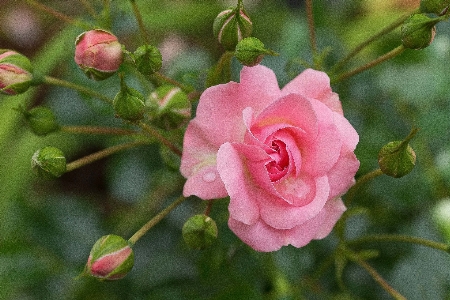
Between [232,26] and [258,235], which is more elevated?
[232,26]

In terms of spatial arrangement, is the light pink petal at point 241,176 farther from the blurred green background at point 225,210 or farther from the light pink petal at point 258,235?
the blurred green background at point 225,210

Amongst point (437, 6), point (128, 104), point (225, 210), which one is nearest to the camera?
point (128, 104)

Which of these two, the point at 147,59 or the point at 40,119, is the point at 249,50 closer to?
the point at 147,59

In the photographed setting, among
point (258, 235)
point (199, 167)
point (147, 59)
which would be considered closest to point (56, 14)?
point (147, 59)

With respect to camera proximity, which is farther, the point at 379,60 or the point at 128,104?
the point at 379,60

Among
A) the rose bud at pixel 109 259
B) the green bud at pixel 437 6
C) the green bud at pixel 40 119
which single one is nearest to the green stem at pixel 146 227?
the rose bud at pixel 109 259

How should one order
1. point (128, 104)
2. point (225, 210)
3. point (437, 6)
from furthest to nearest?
point (225, 210) < point (437, 6) < point (128, 104)

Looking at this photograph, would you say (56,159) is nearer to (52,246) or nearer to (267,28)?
(52,246)
